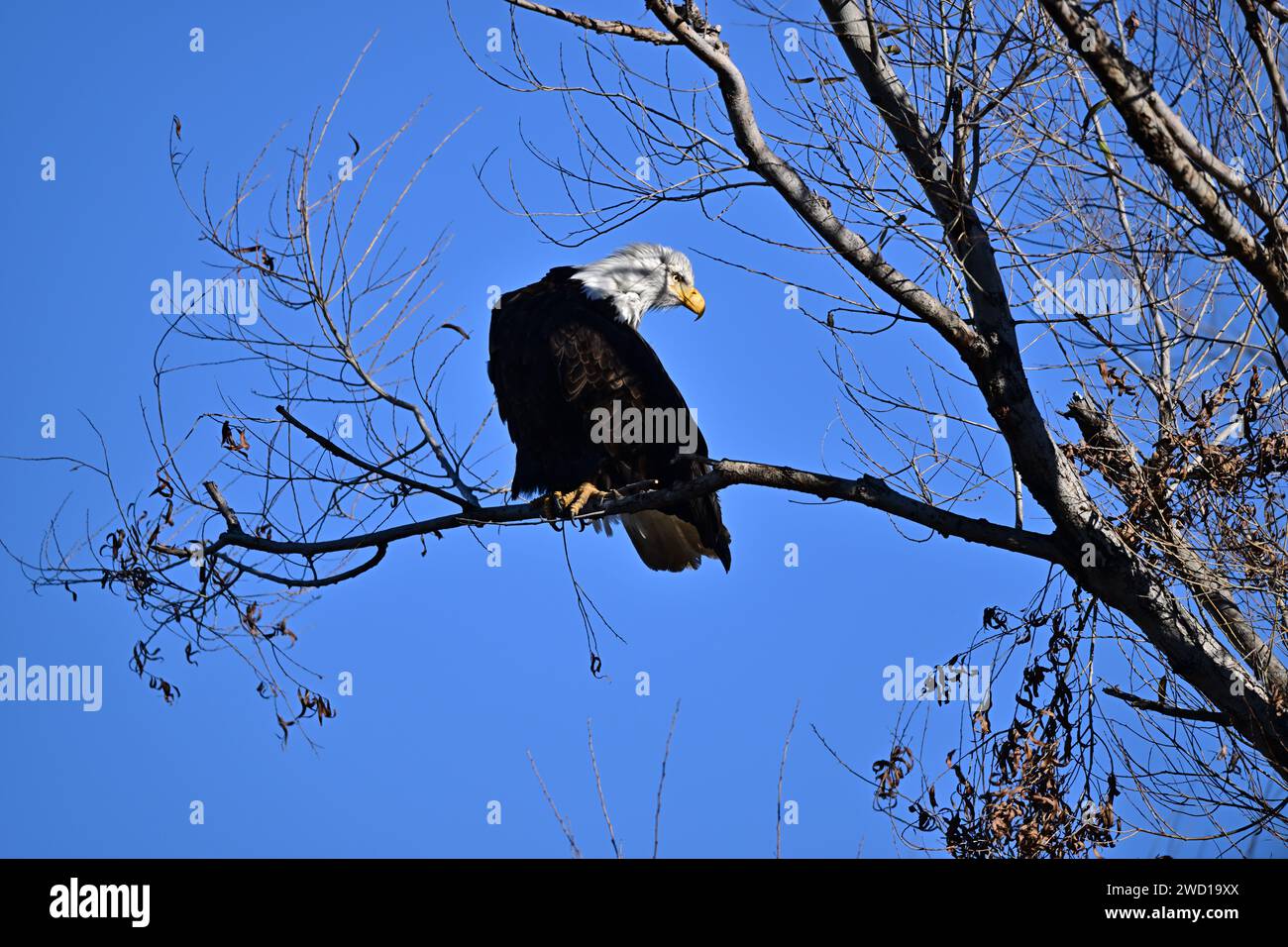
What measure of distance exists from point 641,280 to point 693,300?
441 mm

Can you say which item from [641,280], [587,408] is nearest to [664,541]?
[587,408]

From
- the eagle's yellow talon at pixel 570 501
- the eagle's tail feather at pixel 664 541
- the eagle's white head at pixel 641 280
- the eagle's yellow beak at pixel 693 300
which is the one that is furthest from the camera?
the eagle's yellow beak at pixel 693 300

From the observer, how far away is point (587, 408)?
5.86m

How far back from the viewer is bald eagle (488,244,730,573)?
5.87 metres

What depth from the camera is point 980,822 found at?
14.3 ft

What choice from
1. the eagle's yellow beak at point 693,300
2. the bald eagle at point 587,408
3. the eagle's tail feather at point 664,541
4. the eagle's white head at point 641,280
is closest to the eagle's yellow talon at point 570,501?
the bald eagle at point 587,408

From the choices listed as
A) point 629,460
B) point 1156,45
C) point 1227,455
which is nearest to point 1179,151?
point 1156,45

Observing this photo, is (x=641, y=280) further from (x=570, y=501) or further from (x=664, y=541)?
(x=570, y=501)

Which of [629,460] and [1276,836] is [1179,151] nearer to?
[1276,836]

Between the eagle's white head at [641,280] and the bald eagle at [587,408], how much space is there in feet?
0.85

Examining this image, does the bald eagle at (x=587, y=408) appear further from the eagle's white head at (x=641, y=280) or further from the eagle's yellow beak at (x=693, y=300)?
the eagle's yellow beak at (x=693, y=300)

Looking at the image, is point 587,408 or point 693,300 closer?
point 587,408

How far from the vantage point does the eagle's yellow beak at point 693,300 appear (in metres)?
7.20

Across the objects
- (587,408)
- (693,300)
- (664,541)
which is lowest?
(664,541)
